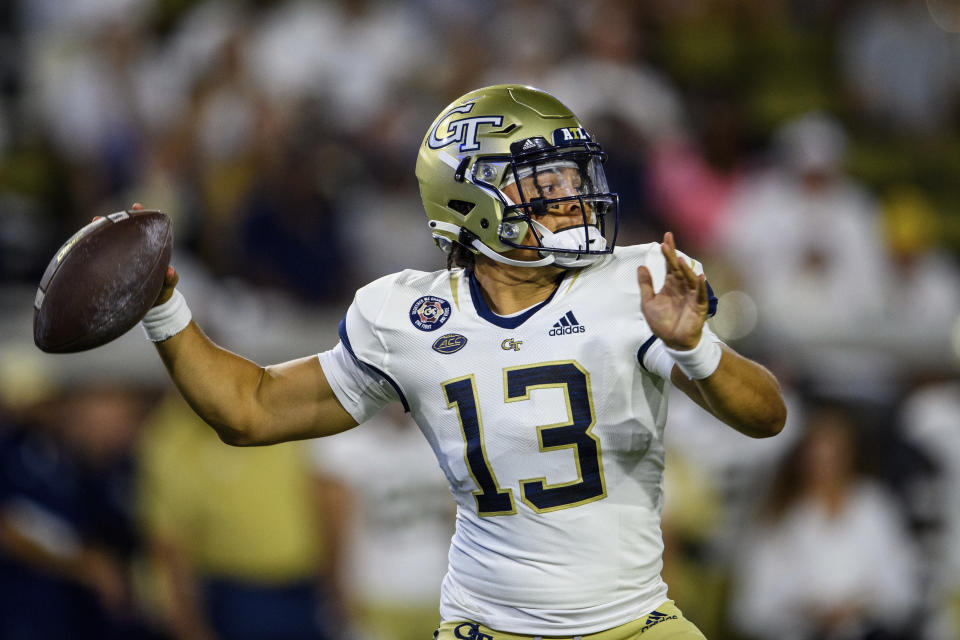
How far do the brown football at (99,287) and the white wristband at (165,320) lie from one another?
3.5 inches

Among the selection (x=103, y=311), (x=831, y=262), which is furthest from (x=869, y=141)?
(x=103, y=311)

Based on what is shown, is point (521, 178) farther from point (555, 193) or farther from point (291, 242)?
point (291, 242)

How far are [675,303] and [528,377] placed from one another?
38cm

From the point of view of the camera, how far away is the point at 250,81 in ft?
22.6

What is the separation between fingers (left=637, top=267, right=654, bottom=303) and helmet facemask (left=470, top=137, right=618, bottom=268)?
0.27 metres

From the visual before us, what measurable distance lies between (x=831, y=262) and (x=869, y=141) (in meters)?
1.75

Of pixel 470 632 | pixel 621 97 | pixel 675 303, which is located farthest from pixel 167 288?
pixel 621 97

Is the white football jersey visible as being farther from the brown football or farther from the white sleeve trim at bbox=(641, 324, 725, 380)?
the brown football

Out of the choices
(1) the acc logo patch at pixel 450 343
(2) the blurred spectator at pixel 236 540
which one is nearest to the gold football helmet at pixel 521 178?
(1) the acc logo patch at pixel 450 343

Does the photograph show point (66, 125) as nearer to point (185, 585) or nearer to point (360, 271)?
point (360, 271)

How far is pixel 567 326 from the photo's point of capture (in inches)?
111

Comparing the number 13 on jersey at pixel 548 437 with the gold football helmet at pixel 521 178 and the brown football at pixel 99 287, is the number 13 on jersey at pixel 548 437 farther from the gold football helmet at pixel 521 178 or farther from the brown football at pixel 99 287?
the brown football at pixel 99 287

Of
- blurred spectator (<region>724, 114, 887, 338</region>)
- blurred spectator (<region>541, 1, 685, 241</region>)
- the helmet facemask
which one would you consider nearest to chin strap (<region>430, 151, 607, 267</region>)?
the helmet facemask

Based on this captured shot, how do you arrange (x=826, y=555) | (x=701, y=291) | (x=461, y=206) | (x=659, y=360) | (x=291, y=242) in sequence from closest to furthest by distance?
1. (x=701, y=291)
2. (x=659, y=360)
3. (x=461, y=206)
4. (x=826, y=555)
5. (x=291, y=242)
